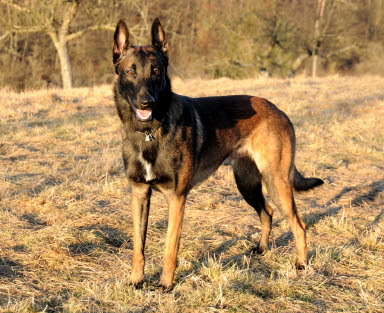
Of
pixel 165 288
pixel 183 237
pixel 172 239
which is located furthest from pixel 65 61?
pixel 165 288

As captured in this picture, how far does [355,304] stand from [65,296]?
2084mm

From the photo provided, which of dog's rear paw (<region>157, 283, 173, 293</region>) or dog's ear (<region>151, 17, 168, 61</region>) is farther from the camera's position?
dog's ear (<region>151, 17, 168, 61</region>)

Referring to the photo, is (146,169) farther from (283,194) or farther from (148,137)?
(283,194)

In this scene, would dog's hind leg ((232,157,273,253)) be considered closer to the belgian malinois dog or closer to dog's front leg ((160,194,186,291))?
the belgian malinois dog

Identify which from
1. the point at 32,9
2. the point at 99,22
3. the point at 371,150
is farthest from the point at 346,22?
the point at 371,150

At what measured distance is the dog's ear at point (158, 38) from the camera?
3174 mm

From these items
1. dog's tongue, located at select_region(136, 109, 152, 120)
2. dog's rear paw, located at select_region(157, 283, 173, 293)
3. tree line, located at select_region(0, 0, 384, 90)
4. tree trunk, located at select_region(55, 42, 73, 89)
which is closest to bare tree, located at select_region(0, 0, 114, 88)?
tree trunk, located at select_region(55, 42, 73, 89)

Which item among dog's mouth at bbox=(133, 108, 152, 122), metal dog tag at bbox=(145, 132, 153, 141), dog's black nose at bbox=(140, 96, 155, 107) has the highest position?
dog's black nose at bbox=(140, 96, 155, 107)

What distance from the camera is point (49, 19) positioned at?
16812 mm

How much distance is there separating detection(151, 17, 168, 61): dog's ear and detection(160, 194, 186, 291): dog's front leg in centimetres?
123

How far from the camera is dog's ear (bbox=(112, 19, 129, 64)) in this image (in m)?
3.15

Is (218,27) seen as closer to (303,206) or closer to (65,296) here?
(303,206)

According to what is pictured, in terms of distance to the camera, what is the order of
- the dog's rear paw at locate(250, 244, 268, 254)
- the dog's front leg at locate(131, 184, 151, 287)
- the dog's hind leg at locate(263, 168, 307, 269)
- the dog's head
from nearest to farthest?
the dog's head, the dog's front leg at locate(131, 184, 151, 287), the dog's hind leg at locate(263, 168, 307, 269), the dog's rear paw at locate(250, 244, 268, 254)

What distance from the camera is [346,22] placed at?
25641mm
